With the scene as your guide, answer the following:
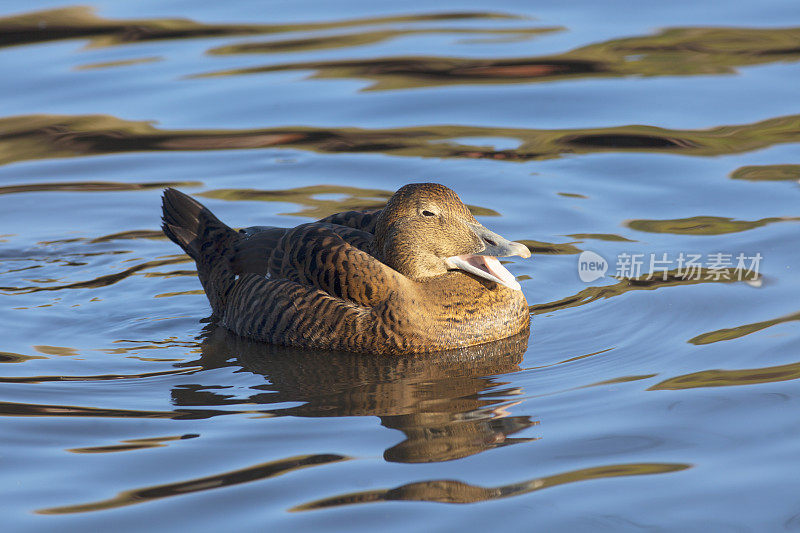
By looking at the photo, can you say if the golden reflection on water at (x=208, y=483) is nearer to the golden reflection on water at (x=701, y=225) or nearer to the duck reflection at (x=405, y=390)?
the duck reflection at (x=405, y=390)

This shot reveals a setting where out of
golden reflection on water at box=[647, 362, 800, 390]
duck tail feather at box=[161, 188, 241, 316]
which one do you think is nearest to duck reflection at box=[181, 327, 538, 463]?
duck tail feather at box=[161, 188, 241, 316]

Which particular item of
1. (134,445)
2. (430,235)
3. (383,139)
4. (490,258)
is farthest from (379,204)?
(134,445)

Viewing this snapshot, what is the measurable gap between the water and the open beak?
1.54 ft

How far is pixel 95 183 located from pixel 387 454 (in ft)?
20.2

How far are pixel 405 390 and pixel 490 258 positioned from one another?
140cm

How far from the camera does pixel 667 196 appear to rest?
10008mm

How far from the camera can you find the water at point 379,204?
18.6 feet

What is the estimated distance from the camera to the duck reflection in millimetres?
6207

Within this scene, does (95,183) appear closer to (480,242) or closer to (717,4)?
(480,242)

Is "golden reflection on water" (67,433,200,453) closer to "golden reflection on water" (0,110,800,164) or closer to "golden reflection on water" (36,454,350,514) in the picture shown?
"golden reflection on water" (36,454,350,514)

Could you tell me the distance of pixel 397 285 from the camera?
7.69 metres

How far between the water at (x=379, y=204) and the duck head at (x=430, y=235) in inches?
24.3

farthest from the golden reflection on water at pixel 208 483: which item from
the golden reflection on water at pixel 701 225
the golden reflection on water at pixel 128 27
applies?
the golden reflection on water at pixel 128 27

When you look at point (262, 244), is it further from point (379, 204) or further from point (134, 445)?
point (134, 445)
